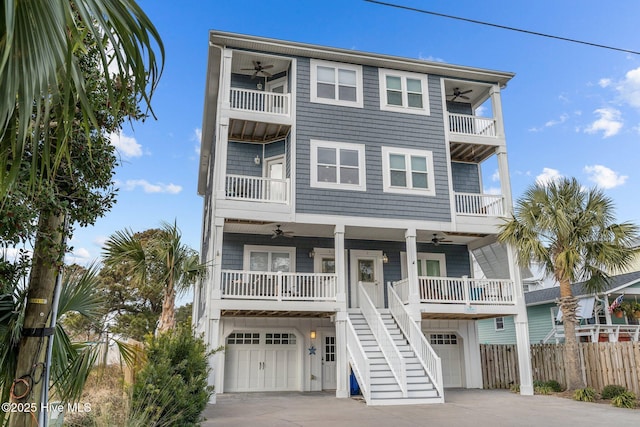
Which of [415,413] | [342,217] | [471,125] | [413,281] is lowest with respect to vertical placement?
[415,413]

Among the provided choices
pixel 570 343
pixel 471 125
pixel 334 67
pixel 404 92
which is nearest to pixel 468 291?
pixel 570 343

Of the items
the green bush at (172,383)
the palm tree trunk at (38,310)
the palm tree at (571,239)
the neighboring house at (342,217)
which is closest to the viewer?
the palm tree trunk at (38,310)

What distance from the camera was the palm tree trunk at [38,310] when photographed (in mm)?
4176

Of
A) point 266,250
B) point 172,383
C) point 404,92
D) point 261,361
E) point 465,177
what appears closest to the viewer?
point 172,383

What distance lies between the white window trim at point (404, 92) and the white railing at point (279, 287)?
626 centimetres

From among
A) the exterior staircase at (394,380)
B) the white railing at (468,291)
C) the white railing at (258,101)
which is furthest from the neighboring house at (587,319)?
the white railing at (258,101)

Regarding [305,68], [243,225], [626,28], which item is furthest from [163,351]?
[626,28]

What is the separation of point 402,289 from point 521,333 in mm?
3892

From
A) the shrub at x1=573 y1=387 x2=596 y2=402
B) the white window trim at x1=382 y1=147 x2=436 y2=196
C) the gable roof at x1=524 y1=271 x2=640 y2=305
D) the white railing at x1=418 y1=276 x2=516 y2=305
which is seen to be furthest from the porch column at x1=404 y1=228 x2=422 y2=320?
the gable roof at x1=524 y1=271 x2=640 y2=305

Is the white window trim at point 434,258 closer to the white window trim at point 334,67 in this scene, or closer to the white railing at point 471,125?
the white railing at point 471,125

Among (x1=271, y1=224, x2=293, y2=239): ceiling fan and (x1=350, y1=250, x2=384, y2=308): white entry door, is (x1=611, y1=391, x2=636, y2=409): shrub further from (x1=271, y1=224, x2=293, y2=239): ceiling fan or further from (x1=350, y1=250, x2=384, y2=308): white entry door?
(x1=271, y1=224, x2=293, y2=239): ceiling fan

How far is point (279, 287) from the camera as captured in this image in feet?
44.7

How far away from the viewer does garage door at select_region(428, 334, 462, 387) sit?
1706cm

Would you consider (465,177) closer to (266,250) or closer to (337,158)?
(337,158)
